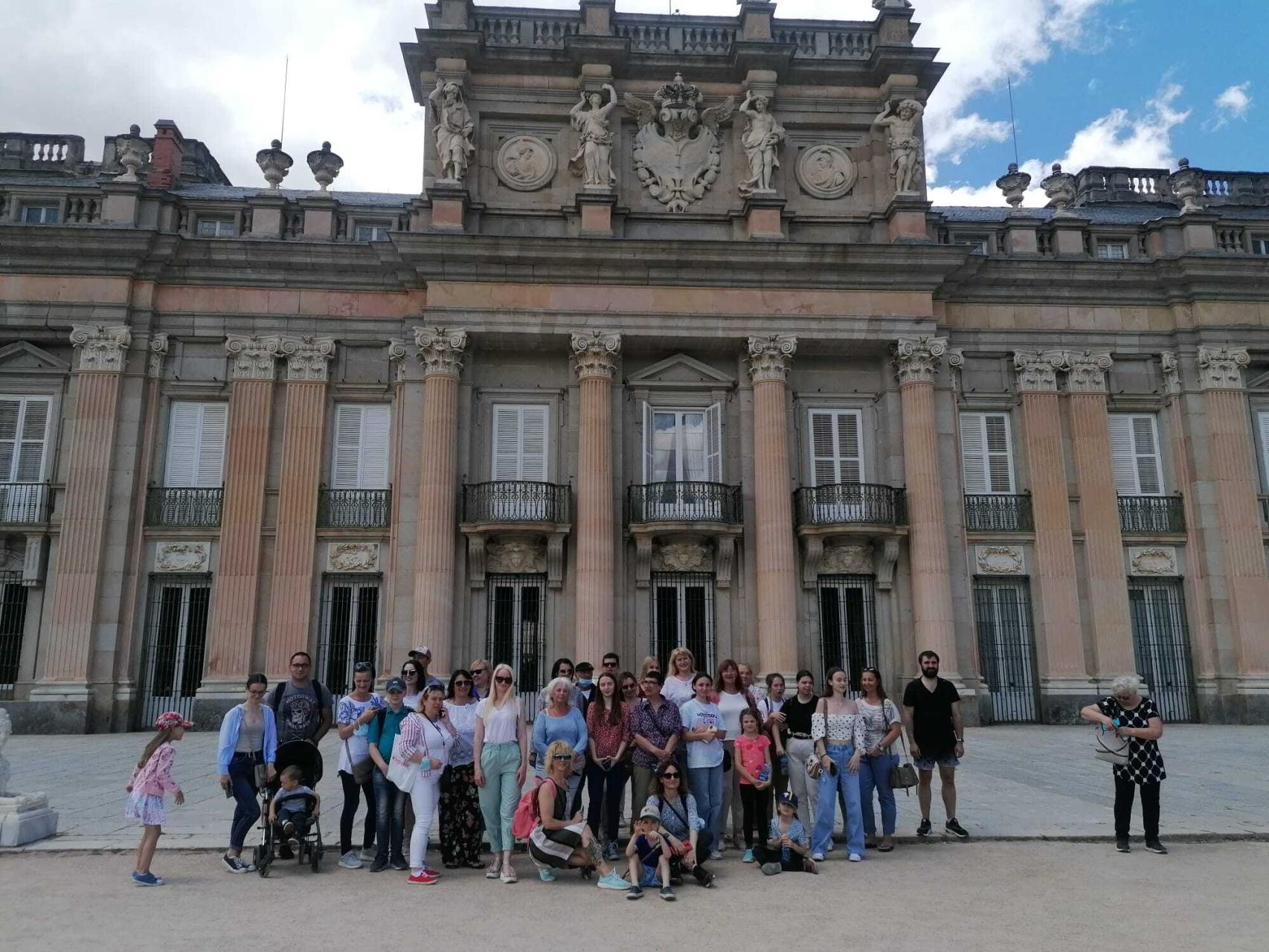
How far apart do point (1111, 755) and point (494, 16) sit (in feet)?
69.6

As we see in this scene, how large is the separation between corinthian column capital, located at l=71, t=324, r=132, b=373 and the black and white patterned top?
20.1m

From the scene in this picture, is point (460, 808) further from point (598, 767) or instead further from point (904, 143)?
point (904, 143)

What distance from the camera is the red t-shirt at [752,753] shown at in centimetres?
824

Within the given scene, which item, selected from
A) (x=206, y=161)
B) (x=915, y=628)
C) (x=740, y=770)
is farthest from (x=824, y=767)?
(x=206, y=161)

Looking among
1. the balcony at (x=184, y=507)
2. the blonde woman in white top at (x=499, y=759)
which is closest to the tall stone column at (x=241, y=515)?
the balcony at (x=184, y=507)

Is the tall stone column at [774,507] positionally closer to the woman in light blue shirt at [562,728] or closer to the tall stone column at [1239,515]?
the tall stone column at [1239,515]

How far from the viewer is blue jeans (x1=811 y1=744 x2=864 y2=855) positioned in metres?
8.29

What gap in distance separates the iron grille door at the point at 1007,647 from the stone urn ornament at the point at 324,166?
17738 mm

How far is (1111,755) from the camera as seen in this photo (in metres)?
8.61

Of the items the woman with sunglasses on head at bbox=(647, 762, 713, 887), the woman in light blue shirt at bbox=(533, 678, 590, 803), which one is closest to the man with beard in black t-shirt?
the woman with sunglasses on head at bbox=(647, 762, 713, 887)

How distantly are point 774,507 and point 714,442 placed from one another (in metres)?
2.21

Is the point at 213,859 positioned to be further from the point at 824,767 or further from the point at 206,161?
the point at 206,161

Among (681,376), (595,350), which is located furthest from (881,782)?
(681,376)

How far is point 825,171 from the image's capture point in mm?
22516
